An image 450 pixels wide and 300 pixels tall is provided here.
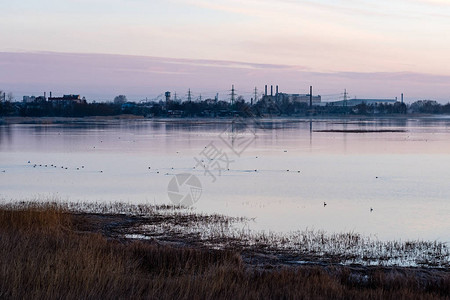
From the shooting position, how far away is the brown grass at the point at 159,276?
7285 millimetres

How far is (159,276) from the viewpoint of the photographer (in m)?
8.45

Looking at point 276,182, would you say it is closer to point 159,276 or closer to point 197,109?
point 159,276

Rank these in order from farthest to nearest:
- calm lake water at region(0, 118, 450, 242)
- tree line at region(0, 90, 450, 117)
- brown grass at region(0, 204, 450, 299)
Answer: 1. tree line at region(0, 90, 450, 117)
2. calm lake water at region(0, 118, 450, 242)
3. brown grass at region(0, 204, 450, 299)

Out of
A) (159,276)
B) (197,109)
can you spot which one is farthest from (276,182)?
(197,109)

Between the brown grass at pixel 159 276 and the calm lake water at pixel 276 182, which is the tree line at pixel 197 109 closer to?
the calm lake water at pixel 276 182

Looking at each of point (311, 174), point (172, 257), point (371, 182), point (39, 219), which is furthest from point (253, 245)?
point (311, 174)

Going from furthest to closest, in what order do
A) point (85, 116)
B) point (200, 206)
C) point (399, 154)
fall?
1. point (85, 116)
2. point (399, 154)
3. point (200, 206)

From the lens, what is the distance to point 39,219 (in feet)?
42.5

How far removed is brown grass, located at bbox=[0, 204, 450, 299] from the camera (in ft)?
23.9

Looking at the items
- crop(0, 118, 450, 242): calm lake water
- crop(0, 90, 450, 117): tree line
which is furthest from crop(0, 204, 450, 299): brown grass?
crop(0, 90, 450, 117): tree line

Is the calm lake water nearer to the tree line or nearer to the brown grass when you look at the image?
the brown grass

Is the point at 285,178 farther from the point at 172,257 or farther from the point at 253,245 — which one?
the point at 172,257

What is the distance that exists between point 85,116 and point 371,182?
99.7m

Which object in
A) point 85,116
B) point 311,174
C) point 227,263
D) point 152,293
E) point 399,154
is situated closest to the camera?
point 152,293
